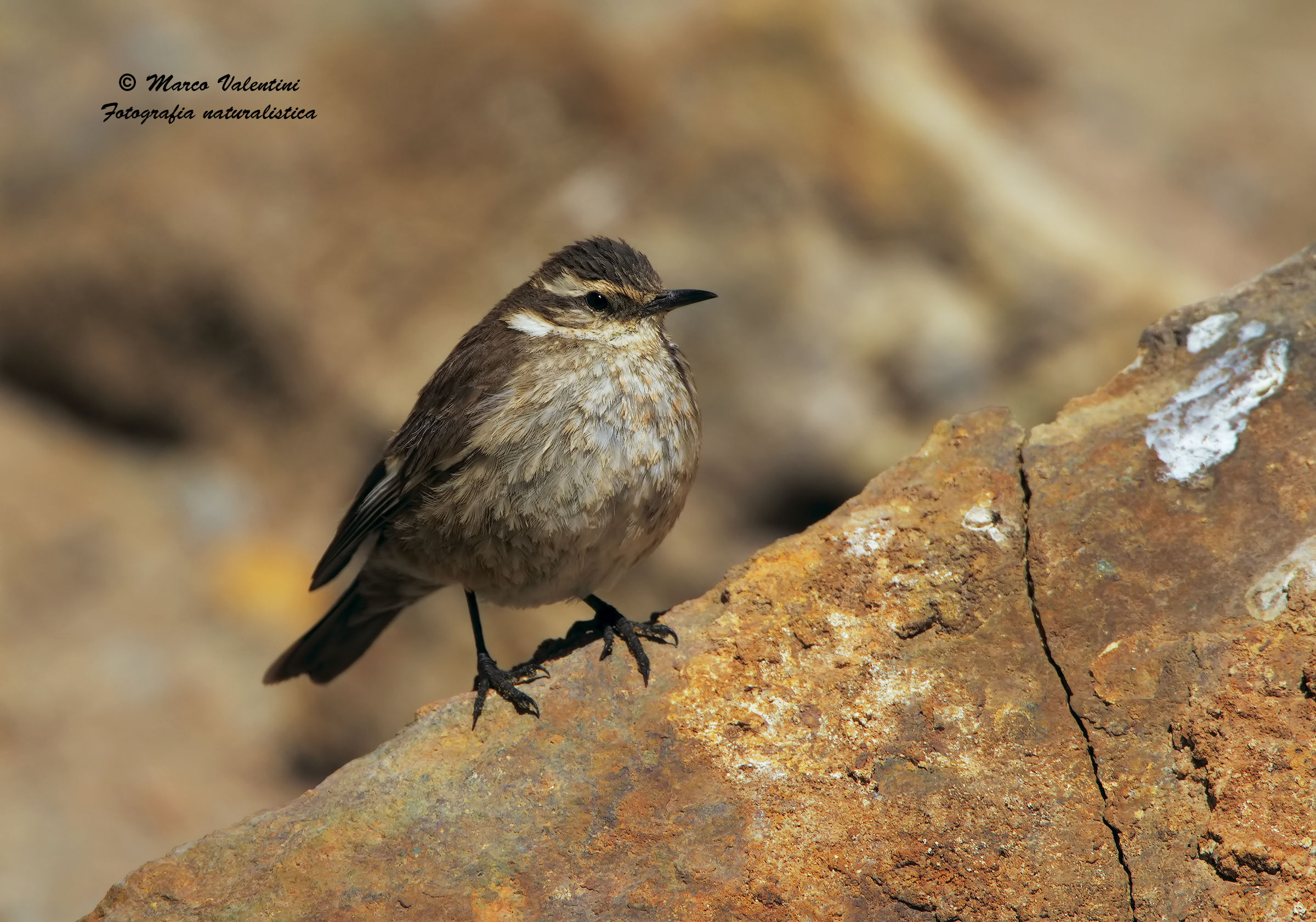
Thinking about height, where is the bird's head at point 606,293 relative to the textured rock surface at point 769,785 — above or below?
above

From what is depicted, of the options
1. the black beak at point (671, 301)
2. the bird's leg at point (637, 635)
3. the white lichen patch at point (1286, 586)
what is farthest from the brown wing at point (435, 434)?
the white lichen patch at point (1286, 586)

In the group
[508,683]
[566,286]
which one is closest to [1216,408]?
[508,683]

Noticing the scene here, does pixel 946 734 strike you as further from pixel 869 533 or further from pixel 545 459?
pixel 545 459

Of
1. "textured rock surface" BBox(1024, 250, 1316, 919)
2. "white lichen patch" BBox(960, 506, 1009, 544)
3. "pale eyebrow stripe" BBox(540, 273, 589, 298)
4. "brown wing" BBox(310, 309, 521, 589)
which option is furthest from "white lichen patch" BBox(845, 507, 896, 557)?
"pale eyebrow stripe" BBox(540, 273, 589, 298)

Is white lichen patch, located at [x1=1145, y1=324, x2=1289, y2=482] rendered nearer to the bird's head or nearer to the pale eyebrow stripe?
the bird's head

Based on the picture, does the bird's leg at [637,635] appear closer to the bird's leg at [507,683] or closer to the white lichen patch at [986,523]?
the bird's leg at [507,683]

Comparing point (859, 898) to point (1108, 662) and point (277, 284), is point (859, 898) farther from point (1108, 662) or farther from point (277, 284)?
point (277, 284)

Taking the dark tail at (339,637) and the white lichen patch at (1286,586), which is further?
the dark tail at (339,637)
